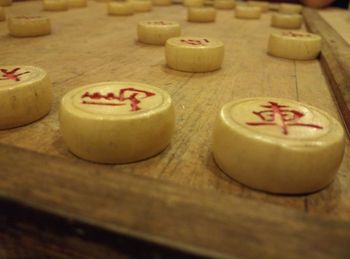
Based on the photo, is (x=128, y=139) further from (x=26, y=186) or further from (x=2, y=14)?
(x=2, y=14)

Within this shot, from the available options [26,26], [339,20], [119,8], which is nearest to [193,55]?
[26,26]

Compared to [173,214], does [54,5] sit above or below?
above

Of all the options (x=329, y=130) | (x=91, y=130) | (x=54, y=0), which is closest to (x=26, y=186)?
(x=91, y=130)

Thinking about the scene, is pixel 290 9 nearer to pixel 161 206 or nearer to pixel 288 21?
pixel 288 21

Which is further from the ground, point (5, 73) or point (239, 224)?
point (5, 73)

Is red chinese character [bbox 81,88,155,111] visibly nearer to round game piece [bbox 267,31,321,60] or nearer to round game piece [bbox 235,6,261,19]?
round game piece [bbox 267,31,321,60]
